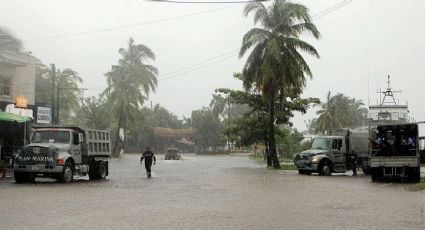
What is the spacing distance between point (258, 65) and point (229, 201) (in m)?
23.8

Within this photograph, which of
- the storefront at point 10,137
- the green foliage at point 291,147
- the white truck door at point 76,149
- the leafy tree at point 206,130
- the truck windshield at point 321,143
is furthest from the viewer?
the leafy tree at point 206,130

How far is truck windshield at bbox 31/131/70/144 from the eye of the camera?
22.8 meters

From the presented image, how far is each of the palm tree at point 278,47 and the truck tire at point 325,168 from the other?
7.92 m

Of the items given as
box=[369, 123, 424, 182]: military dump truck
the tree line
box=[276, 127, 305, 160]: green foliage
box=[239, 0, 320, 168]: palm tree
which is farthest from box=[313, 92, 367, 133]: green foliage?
box=[369, 123, 424, 182]: military dump truck

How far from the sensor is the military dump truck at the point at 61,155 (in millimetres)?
21547

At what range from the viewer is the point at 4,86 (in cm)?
3788

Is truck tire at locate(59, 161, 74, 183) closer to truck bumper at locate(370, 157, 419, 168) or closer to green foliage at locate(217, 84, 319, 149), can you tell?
truck bumper at locate(370, 157, 419, 168)

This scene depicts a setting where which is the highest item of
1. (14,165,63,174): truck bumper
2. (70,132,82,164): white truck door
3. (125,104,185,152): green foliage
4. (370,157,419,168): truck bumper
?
(125,104,185,152): green foliage

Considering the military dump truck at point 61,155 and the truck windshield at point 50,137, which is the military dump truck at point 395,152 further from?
the truck windshield at point 50,137

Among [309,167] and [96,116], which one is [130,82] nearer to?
[96,116]

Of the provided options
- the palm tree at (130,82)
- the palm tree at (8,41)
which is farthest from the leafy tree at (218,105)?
the palm tree at (8,41)

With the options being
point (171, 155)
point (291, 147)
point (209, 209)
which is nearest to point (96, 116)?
point (171, 155)

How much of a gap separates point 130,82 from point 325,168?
1646 inches

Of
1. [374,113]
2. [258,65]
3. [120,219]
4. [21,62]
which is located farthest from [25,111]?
[120,219]
